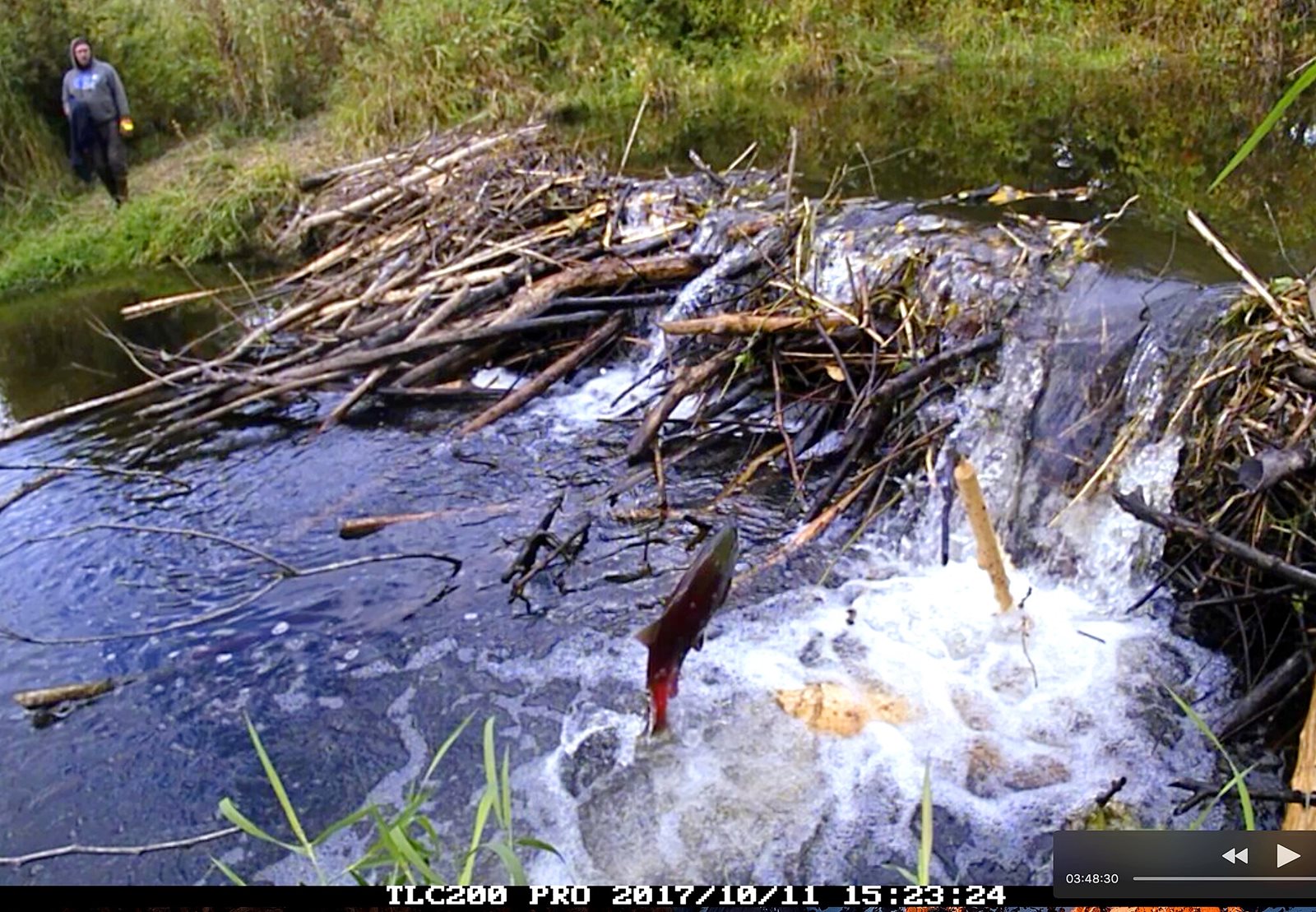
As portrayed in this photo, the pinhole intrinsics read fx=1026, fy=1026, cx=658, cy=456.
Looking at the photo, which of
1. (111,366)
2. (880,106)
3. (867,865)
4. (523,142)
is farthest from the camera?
(880,106)

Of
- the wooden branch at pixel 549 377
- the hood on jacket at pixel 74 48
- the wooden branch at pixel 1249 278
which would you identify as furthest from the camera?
the hood on jacket at pixel 74 48

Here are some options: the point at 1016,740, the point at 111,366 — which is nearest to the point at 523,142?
the point at 111,366

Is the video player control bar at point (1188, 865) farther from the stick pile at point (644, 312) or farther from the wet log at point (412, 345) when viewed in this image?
the wet log at point (412, 345)

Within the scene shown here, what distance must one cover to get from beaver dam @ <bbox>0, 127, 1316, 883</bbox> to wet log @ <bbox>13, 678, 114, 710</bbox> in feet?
0.25

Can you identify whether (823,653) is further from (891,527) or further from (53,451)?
(53,451)

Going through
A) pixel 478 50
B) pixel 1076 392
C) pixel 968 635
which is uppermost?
pixel 478 50

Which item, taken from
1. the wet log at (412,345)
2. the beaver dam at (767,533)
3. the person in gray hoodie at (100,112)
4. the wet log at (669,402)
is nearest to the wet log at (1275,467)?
the beaver dam at (767,533)

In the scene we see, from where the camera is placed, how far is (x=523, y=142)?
5.39 meters

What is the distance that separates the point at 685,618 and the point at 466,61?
6438mm

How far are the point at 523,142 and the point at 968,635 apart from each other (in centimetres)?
406

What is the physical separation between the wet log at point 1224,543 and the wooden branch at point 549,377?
2.07 meters

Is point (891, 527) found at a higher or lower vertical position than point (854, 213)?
lower

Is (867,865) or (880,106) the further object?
(880,106)

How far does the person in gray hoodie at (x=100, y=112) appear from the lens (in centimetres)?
600
